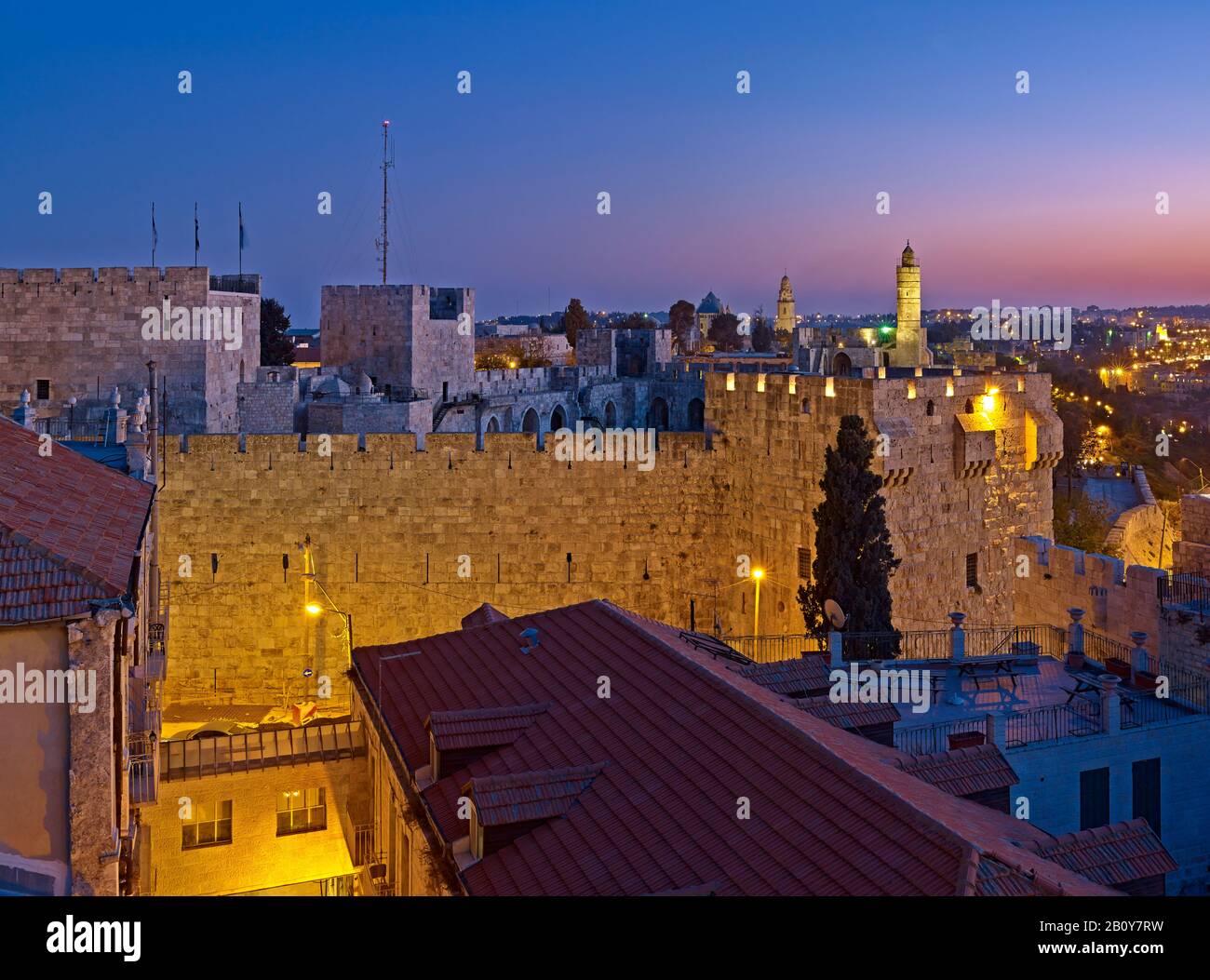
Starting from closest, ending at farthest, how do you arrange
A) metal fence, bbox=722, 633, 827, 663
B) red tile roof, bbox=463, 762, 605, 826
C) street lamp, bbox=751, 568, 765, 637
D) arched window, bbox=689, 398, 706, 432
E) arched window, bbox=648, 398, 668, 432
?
red tile roof, bbox=463, 762, 605, 826, metal fence, bbox=722, 633, 827, 663, street lamp, bbox=751, 568, 765, 637, arched window, bbox=689, 398, 706, 432, arched window, bbox=648, 398, 668, 432

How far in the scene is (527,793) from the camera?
8.18 meters

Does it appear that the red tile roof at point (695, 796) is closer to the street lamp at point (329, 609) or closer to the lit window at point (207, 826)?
the lit window at point (207, 826)

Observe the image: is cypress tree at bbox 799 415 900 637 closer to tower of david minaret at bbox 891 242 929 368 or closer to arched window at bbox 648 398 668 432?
arched window at bbox 648 398 668 432

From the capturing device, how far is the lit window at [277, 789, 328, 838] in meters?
13.1

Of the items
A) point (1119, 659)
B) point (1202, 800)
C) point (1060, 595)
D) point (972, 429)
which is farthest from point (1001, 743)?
point (972, 429)

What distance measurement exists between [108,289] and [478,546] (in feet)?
28.3

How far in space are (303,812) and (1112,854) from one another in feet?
28.0

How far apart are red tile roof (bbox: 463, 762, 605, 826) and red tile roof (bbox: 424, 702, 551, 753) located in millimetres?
1075

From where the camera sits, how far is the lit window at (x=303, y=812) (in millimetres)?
13094

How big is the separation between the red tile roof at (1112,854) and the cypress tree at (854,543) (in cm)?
873

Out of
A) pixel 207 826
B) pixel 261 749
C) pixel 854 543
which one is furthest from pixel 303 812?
pixel 854 543

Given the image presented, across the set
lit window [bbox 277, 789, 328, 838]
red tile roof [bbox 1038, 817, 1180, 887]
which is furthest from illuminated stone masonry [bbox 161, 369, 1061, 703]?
red tile roof [bbox 1038, 817, 1180, 887]
